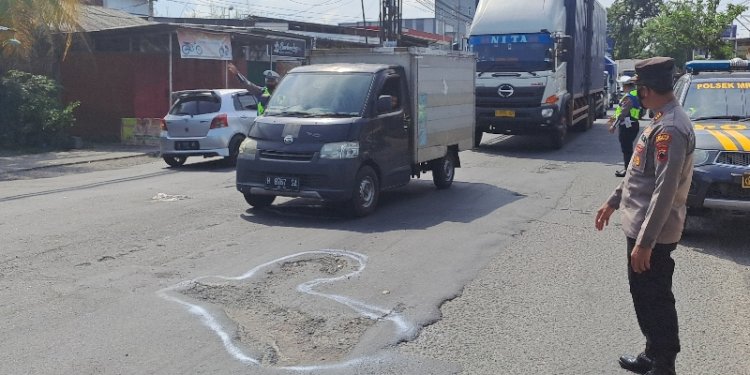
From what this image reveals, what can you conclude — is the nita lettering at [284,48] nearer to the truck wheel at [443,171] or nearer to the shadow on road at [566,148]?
the shadow on road at [566,148]

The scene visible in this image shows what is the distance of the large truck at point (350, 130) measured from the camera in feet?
32.8

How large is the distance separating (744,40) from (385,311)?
4235 cm

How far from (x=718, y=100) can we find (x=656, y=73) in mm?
6078

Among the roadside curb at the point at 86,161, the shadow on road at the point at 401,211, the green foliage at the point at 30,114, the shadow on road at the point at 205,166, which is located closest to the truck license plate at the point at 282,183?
the shadow on road at the point at 401,211

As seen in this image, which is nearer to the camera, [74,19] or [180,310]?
[180,310]

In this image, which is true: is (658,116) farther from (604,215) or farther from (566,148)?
(566,148)

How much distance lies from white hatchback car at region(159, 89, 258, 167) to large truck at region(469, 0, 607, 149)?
19.2 feet

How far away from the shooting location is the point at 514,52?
61.7ft

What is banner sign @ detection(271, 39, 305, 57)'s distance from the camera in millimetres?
27828

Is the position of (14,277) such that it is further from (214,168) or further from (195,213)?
A: (214,168)

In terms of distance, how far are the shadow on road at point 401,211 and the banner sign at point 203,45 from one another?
12321 mm

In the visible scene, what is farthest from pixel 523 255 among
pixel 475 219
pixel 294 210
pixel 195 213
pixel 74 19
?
pixel 74 19

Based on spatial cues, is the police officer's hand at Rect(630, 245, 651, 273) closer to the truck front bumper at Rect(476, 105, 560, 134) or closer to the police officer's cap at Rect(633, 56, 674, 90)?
the police officer's cap at Rect(633, 56, 674, 90)

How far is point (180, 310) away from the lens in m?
6.21
